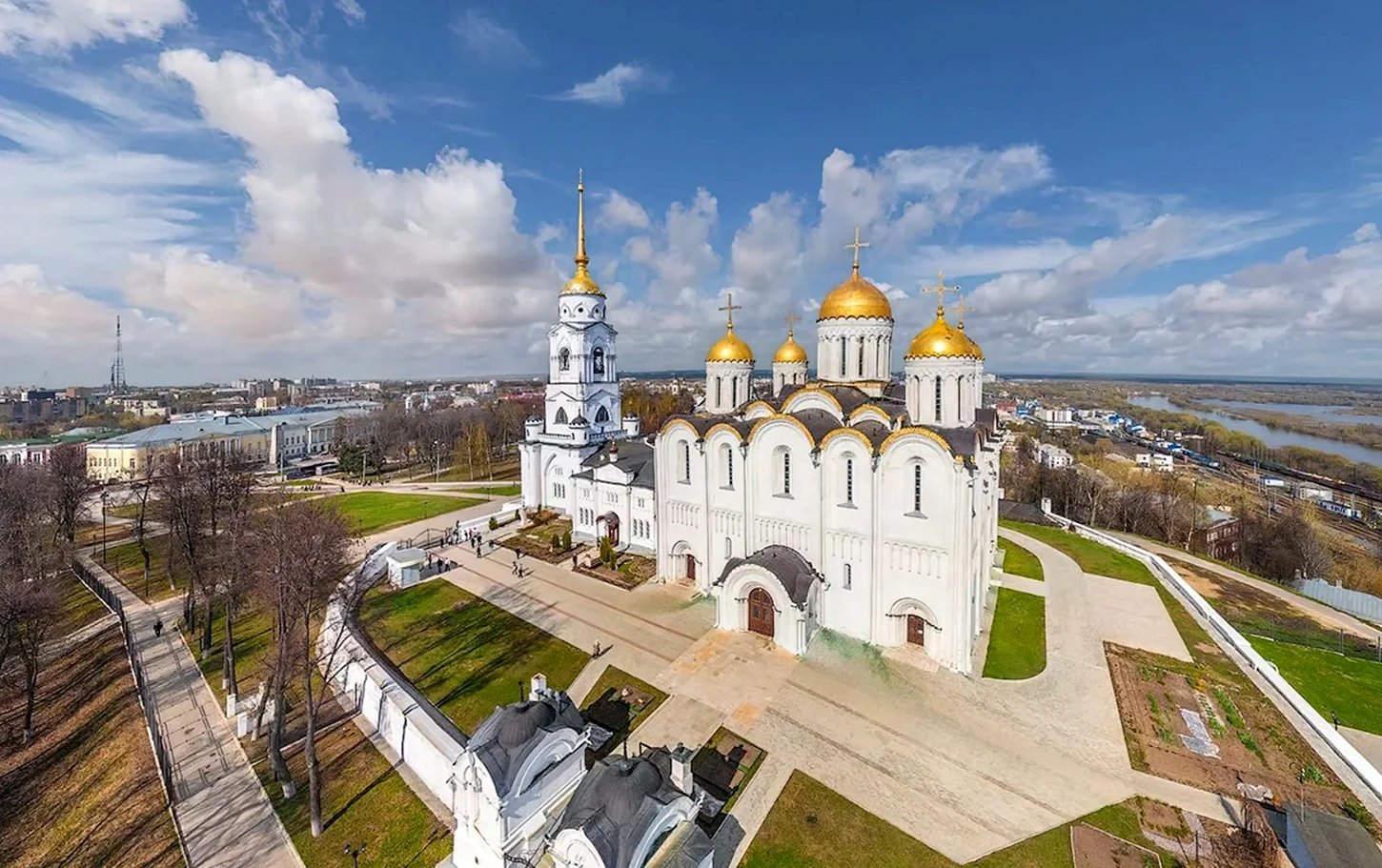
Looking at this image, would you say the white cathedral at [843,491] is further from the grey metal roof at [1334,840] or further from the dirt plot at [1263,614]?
the dirt plot at [1263,614]

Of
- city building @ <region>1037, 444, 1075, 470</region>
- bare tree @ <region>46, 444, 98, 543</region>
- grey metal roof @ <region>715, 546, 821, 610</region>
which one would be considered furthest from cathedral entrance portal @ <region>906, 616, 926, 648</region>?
city building @ <region>1037, 444, 1075, 470</region>

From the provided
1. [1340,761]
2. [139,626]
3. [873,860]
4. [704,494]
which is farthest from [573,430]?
[1340,761]

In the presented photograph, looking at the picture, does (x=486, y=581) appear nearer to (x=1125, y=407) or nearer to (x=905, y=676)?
(x=905, y=676)

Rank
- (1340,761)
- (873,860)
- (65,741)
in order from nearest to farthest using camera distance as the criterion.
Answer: (873,860), (1340,761), (65,741)

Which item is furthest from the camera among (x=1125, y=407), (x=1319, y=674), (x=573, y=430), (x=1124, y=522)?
(x=1125, y=407)

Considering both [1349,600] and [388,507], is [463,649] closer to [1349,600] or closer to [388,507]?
[388,507]

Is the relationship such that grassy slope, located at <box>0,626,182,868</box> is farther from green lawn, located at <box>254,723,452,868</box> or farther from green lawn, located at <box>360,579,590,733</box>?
green lawn, located at <box>360,579,590,733</box>

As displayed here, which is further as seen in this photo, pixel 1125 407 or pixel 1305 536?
pixel 1125 407
